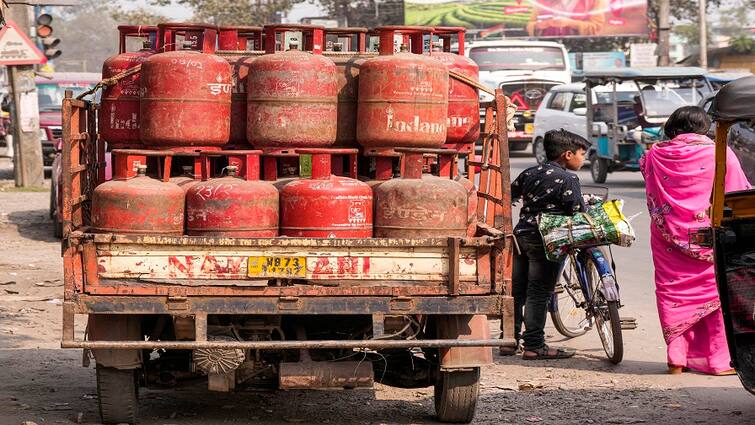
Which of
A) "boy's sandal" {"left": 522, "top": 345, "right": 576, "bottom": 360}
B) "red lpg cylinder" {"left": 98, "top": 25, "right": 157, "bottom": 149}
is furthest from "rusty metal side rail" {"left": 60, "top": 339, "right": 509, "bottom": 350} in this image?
"boy's sandal" {"left": 522, "top": 345, "right": 576, "bottom": 360}

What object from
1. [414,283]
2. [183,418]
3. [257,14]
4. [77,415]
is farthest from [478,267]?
[257,14]

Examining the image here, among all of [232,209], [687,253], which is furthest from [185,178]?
[687,253]

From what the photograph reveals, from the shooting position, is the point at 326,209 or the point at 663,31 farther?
the point at 663,31

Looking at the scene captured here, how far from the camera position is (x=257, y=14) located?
56719mm

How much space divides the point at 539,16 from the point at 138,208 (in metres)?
57.0

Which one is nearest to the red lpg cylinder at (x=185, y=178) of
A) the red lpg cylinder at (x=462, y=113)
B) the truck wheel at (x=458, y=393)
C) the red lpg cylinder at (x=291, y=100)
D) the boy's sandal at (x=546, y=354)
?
the red lpg cylinder at (x=291, y=100)

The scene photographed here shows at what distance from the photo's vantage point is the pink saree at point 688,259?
7996 mm

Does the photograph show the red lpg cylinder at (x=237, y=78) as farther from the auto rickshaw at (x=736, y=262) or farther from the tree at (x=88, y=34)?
the tree at (x=88, y=34)

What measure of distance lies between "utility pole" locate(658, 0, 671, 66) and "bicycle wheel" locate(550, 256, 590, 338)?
33.2 meters

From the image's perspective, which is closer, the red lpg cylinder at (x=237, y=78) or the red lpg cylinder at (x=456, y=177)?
the red lpg cylinder at (x=456, y=177)

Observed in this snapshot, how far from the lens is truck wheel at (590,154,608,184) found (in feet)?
79.3

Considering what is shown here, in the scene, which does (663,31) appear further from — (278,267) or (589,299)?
(278,267)

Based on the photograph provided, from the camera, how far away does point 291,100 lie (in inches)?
261

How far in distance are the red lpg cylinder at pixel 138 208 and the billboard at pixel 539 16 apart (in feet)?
179
